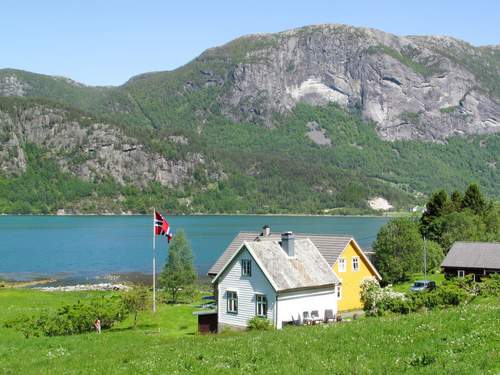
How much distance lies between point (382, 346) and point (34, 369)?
461 inches

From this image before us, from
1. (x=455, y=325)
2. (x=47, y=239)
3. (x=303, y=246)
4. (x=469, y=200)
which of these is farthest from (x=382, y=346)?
(x=47, y=239)

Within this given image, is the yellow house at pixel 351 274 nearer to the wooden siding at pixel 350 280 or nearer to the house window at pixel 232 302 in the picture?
the wooden siding at pixel 350 280

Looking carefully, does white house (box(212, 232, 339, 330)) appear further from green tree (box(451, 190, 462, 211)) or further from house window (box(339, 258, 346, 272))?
green tree (box(451, 190, 462, 211))

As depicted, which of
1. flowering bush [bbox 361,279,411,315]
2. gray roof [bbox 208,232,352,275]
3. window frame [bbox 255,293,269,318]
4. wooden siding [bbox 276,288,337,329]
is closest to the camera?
flowering bush [bbox 361,279,411,315]

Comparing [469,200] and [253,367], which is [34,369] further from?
[469,200]

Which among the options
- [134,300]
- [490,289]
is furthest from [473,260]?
[134,300]

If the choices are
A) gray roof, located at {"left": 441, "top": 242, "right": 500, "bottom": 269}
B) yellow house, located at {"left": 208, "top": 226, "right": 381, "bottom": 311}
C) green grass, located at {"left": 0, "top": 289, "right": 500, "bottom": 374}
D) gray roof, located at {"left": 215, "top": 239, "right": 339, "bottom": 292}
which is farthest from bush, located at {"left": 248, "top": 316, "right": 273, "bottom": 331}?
gray roof, located at {"left": 441, "top": 242, "right": 500, "bottom": 269}

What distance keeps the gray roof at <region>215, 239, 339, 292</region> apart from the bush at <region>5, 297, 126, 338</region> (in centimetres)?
826

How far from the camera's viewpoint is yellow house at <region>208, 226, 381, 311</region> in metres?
49.4

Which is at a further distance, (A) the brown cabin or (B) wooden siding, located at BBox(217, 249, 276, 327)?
(A) the brown cabin

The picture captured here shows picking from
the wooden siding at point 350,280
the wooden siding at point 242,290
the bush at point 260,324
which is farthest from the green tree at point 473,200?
the bush at point 260,324

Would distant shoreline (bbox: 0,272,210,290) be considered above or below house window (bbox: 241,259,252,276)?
below

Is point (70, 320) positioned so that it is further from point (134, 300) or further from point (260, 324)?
point (260, 324)

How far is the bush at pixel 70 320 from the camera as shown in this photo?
1545 inches
